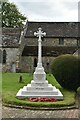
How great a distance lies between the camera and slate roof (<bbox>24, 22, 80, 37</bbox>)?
48.1 meters

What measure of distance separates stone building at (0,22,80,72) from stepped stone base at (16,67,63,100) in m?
22.4

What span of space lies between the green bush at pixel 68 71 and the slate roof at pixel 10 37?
22105mm

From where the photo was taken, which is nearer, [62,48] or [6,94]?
[6,94]

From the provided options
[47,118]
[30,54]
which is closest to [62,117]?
[47,118]

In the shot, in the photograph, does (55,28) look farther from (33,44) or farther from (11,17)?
(11,17)

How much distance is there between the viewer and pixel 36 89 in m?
19.5

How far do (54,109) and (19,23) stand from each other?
154 feet

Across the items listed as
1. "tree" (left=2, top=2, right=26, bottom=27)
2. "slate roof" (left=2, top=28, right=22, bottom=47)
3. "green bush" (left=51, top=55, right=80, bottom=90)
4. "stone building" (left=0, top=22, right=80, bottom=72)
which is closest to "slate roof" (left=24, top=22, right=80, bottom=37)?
"stone building" (left=0, top=22, right=80, bottom=72)

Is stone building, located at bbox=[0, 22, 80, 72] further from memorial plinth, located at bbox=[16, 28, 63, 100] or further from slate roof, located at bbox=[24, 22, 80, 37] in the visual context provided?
memorial plinth, located at bbox=[16, 28, 63, 100]

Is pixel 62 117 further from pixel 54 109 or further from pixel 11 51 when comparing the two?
pixel 11 51

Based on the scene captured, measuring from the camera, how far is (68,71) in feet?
70.0

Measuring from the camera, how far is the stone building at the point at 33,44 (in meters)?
43.9

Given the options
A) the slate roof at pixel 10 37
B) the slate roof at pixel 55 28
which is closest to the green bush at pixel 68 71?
the slate roof at pixel 10 37

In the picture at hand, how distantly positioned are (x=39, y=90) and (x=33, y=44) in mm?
28935
